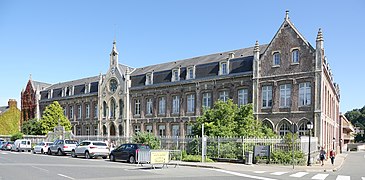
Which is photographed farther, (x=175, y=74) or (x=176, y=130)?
(x=175, y=74)

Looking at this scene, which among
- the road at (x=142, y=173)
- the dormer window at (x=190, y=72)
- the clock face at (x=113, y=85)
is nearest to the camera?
the road at (x=142, y=173)

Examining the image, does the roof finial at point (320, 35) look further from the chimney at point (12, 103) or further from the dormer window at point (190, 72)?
the chimney at point (12, 103)

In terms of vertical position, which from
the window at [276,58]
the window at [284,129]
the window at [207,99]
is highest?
the window at [276,58]

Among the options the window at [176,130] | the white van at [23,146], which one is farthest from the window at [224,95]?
the white van at [23,146]

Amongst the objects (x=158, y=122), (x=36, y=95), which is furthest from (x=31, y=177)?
(x=36, y=95)

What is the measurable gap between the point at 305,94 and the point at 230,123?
25.9ft

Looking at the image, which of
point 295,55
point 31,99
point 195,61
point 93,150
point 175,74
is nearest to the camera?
point 93,150

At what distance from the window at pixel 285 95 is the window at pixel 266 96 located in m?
1.12

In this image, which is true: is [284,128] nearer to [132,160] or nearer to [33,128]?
[132,160]

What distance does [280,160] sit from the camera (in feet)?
82.5

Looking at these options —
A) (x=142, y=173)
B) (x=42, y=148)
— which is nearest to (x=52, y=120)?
(x=42, y=148)

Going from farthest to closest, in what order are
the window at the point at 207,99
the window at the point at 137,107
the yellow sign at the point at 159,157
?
the window at the point at 137,107 → the window at the point at 207,99 → the yellow sign at the point at 159,157

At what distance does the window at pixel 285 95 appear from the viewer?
34603 millimetres

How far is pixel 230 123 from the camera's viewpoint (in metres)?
30.8
